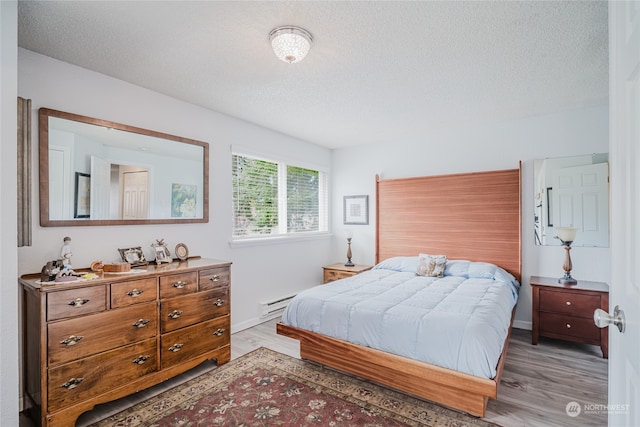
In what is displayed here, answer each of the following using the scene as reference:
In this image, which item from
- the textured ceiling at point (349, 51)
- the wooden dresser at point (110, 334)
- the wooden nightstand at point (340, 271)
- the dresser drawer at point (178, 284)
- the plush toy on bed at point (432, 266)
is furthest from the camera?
the wooden nightstand at point (340, 271)

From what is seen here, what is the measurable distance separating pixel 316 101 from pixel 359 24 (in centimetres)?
129

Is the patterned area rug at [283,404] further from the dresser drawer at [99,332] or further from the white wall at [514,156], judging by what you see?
the white wall at [514,156]

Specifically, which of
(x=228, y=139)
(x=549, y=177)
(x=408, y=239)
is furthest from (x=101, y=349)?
(x=549, y=177)

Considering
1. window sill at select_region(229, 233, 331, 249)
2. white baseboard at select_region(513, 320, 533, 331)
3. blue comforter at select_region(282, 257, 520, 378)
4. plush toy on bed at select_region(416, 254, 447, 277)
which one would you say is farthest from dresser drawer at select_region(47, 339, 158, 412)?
white baseboard at select_region(513, 320, 533, 331)

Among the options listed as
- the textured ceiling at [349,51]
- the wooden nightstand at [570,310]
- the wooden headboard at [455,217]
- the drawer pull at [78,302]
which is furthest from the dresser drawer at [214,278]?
the wooden nightstand at [570,310]

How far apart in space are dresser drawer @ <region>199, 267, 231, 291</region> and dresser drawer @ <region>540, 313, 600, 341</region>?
3.14 metres

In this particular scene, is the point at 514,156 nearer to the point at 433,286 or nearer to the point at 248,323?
the point at 433,286

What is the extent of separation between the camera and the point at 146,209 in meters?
2.86

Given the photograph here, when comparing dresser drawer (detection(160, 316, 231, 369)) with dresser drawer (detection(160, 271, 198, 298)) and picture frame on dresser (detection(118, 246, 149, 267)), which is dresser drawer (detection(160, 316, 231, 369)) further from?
picture frame on dresser (detection(118, 246, 149, 267))

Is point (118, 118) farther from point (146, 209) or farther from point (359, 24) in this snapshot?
point (359, 24)

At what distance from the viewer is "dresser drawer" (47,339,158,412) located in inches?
75.7

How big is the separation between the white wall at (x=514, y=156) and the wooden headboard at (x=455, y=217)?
0.12 metres

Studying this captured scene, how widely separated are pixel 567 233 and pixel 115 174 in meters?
4.27

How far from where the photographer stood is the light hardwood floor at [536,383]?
6.94 ft
